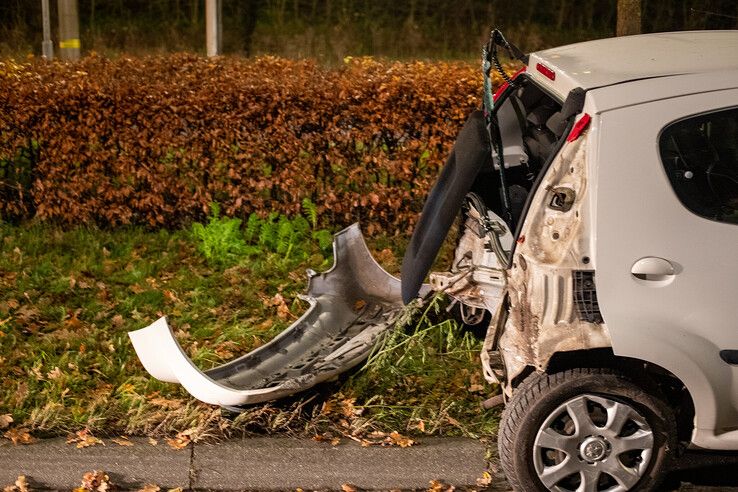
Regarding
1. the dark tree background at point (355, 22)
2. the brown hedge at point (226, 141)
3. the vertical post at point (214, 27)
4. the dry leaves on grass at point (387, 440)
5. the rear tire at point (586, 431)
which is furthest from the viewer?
the dark tree background at point (355, 22)

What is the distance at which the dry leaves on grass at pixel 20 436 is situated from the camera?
4.63 meters

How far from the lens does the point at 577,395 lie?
13.2ft

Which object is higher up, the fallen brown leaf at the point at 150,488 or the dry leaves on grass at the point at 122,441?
the dry leaves on grass at the point at 122,441

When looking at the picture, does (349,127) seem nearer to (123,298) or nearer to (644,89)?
(123,298)

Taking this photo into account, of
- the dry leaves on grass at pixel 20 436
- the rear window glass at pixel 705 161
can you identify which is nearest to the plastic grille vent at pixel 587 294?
the rear window glass at pixel 705 161

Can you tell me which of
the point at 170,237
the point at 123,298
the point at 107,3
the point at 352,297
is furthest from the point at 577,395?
the point at 107,3

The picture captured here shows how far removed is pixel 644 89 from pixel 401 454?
6.34 feet

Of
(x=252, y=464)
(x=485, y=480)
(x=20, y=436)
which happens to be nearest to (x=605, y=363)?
(x=485, y=480)

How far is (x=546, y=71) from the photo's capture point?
457 cm

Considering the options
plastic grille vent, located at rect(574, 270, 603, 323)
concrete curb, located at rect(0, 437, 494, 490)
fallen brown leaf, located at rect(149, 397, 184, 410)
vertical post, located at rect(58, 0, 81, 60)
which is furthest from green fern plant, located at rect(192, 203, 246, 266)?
vertical post, located at rect(58, 0, 81, 60)

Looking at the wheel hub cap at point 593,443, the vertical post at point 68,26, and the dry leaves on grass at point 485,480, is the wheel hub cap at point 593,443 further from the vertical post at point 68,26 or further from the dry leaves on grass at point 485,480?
the vertical post at point 68,26

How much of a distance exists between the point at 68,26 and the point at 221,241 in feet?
37.9

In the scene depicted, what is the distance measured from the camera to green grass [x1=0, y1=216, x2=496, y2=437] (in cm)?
484

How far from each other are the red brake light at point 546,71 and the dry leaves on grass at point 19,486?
2.87m
